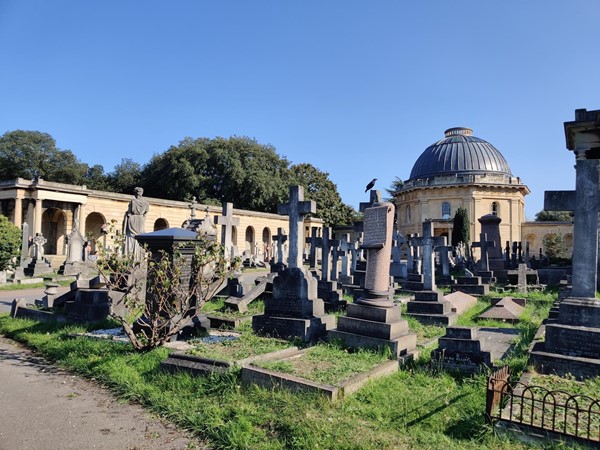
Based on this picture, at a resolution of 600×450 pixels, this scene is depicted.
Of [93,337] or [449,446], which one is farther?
[93,337]

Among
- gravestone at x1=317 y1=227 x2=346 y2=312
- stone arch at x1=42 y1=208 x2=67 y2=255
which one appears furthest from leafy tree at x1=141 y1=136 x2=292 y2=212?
gravestone at x1=317 y1=227 x2=346 y2=312

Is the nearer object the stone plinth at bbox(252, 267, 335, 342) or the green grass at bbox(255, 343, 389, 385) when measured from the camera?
the green grass at bbox(255, 343, 389, 385)

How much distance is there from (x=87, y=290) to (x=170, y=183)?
107 ft

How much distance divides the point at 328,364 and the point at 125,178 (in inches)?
1768

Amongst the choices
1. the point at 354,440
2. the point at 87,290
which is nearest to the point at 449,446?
the point at 354,440

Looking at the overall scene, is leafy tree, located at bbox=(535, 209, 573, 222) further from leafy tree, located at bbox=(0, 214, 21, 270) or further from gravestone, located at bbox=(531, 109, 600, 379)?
leafy tree, located at bbox=(0, 214, 21, 270)

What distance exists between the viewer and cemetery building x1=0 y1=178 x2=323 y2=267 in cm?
2862

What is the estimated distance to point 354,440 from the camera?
148 inches

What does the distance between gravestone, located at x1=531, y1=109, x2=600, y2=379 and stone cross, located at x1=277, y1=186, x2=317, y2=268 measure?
4214 millimetres

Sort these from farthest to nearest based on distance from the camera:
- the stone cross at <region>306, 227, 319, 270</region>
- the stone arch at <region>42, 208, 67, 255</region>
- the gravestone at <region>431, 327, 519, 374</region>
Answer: the stone arch at <region>42, 208, 67, 255</region> < the stone cross at <region>306, 227, 319, 270</region> < the gravestone at <region>431, 327, 519, 374</region>

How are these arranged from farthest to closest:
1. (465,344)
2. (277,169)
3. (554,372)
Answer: (277,169)
(465,344)
(554,372)

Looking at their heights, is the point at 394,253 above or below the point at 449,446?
above

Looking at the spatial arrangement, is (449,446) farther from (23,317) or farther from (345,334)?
(23,317)

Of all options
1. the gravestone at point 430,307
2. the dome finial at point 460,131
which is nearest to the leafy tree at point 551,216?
the dome finial at point 460,131
